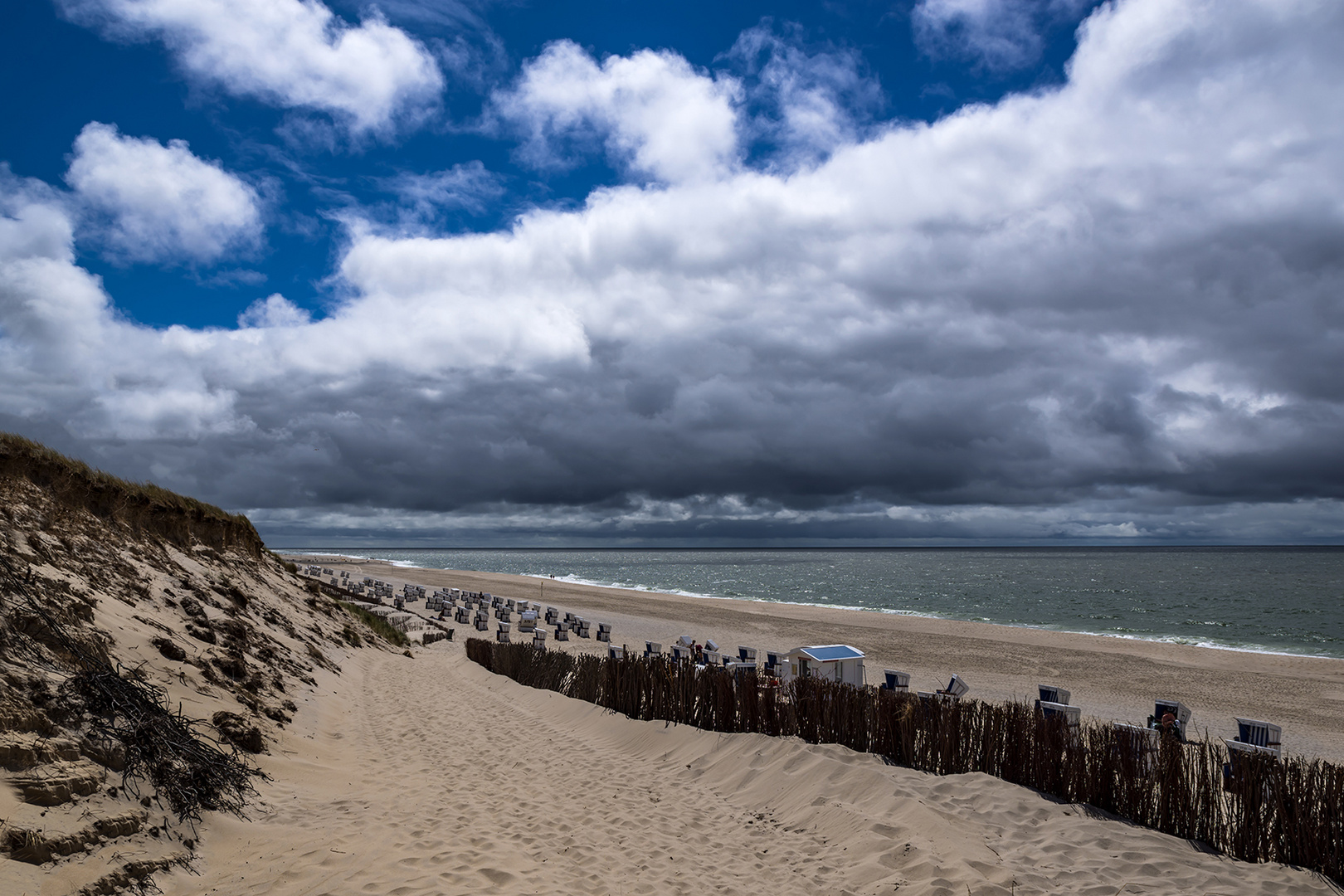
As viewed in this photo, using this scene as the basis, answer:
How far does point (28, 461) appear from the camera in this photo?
973 centimetres

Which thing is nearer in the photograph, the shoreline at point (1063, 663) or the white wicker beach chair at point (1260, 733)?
the white wicker beach chair at point (1260, 733)

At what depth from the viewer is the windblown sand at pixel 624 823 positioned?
15.4ft

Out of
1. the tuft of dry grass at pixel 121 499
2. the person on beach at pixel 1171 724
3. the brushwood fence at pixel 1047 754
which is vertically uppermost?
the tuft of dry grass at pixel 121 499

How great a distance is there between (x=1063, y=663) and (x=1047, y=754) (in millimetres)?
18961

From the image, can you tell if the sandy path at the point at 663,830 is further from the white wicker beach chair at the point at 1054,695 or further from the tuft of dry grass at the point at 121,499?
the white wicker beach chair at the point at 1054,695

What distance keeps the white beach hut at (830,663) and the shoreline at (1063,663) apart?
516cm

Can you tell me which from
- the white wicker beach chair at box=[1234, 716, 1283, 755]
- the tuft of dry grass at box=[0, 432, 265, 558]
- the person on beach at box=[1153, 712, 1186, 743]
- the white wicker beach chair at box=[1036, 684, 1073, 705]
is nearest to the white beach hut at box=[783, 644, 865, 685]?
the white wicker beach chair at box=[1036, 684, 1073, 705]

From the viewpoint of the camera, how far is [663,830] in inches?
235

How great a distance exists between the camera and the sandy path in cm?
466

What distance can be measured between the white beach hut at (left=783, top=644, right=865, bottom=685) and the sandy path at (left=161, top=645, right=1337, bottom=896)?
369 centimetres

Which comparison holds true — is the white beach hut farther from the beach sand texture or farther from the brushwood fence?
the beach sand texture

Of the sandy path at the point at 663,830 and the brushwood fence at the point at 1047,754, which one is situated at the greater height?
the brushwood fence at the point at 1047,754

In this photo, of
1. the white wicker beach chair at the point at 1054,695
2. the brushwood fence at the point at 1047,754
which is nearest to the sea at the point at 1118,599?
the white wicker beach chair at the point at 1054,695

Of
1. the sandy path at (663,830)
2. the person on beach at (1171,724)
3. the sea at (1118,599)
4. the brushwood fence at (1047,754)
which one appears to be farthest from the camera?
the sea at (1118,599)
